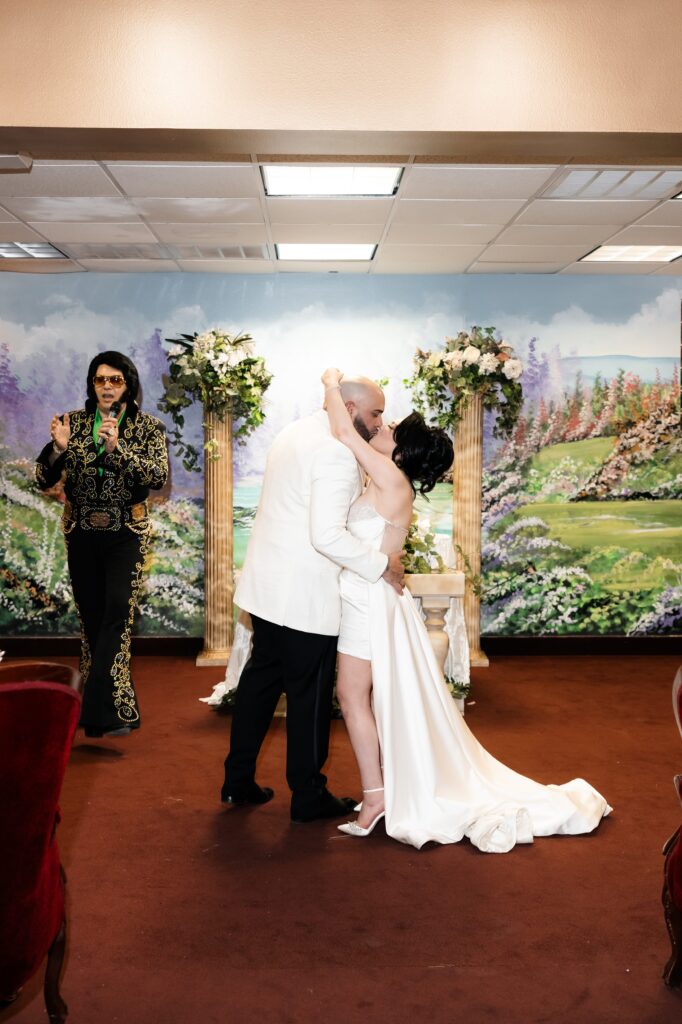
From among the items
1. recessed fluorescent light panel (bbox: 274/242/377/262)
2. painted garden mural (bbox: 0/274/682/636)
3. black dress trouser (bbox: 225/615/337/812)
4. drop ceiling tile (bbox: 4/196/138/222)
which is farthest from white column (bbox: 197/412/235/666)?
black dress trouser (bbox: 225/615/337/812)

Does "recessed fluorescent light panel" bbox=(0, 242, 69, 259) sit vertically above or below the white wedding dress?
above

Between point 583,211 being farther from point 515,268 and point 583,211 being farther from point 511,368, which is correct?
point 515,268

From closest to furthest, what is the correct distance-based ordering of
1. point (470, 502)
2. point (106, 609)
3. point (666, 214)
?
point (106, 609) < point (666, 214) < point (470, 502)

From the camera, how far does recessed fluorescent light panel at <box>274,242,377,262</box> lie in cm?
686

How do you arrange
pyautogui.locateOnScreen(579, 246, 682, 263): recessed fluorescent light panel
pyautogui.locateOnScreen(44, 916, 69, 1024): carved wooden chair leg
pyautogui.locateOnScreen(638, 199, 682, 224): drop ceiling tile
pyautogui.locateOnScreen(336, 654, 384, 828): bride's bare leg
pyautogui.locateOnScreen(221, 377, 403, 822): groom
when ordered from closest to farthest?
1. pyautogui.locateOnScreen(44, 916, 69, 1024): carved wooden chair leg
2. pyautogui.locateOnScreen(221, 377, 403, 822): groom
3. pyautogui.locateOnScreen(336, 654, 384, 828): bride's bare leg
4. pyautogui.locateOnScreen(638, 199, 682, 224): drop ceiling tile
5. pyautogui.locateOnScreen(579, 246, 682, 263): recessed fluorescent light panel

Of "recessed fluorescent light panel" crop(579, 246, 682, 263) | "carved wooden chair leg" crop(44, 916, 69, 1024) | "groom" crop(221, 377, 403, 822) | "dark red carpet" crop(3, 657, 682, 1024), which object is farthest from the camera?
"recessed fluorescent light panel" crop(579, 246, 682, 263)

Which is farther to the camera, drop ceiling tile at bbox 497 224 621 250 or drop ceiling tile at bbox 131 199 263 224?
drop ceiling tile at bbox 497 224 621 250

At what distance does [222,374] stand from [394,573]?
11.5 ft

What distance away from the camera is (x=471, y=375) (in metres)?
7.00

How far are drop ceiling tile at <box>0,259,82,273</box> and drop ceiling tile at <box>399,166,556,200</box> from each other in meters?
2.95

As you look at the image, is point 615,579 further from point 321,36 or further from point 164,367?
point 321,36

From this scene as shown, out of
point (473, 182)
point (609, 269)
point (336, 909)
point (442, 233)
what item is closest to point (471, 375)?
point (442, 233)

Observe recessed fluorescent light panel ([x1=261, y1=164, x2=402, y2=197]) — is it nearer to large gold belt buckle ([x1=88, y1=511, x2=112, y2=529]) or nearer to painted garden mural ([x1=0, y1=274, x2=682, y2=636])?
large gold belt buckle ([x1=88, y1=511, x2=112, y2=529])

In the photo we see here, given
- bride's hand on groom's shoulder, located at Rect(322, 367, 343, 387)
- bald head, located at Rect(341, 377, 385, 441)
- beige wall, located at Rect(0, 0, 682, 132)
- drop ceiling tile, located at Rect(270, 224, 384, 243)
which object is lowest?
bald head, located at Rect(341, 377, 385, 441)
